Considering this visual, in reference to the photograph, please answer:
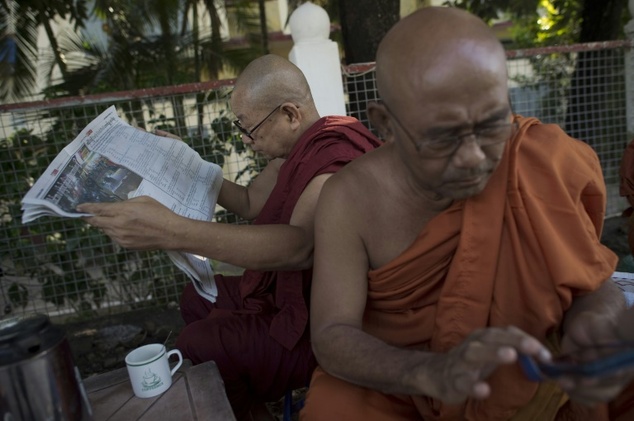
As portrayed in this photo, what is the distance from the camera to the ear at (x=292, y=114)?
2402mm

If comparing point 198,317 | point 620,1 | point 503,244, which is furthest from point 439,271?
point 620,1

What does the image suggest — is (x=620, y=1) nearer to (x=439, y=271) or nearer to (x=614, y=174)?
(x=614, y=174)

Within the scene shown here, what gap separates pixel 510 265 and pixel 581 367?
546mm

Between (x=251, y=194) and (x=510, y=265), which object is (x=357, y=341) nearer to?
(x=510, y=265)

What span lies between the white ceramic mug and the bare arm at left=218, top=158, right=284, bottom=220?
1.31m

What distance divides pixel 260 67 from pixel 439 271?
1258 mm

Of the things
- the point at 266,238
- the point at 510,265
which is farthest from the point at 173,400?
the point at 510,265

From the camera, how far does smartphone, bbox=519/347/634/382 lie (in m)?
1.05

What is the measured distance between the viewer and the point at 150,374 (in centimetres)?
171

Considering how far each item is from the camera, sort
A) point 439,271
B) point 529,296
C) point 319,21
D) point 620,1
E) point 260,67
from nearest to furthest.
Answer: point 529,296 < point 439,271 < point 260,67 < point 319,21 < point 620,1

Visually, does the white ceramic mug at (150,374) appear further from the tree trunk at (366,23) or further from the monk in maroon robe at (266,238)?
the tree trunk at (366,23)

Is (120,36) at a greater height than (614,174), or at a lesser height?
greater

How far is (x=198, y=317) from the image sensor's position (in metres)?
2.80

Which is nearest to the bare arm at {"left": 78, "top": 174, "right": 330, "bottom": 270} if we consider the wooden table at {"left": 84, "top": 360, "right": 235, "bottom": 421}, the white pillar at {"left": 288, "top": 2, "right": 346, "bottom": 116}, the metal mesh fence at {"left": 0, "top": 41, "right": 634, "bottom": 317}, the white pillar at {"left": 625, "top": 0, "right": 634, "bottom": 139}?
the wooden table at {"left": 84, "top": 360, "right": 235, "bottom": 421}
